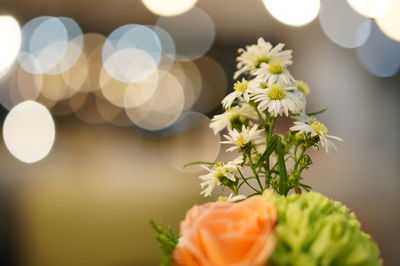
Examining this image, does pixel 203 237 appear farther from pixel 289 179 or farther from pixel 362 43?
pixel 362 43

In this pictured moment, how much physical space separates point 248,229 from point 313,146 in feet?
1.07

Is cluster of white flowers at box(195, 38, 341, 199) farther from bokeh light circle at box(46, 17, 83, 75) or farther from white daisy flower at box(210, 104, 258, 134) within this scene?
bokeh light circle at box(46, 17, 83, 75)

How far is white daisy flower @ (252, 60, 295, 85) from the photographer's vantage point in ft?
2.17

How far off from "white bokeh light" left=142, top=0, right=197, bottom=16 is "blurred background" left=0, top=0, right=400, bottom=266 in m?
0.02

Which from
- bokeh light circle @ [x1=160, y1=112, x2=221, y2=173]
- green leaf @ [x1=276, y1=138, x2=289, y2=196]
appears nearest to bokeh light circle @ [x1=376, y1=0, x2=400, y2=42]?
bokeh light circle @ [x1=160, y1=112, x2=221, y2=173]

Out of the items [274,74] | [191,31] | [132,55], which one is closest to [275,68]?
[274,74]

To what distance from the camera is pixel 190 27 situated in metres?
10.7

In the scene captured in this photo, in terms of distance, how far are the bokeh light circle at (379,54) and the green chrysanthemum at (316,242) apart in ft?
20.7

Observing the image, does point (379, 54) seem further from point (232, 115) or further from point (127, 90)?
point (127, 90)

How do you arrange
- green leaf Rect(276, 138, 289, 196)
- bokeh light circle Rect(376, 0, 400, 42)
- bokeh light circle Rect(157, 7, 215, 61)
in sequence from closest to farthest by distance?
green leaf Rect(276, 138, 289, 196)
bokeh light circle Rect(376, 0, 400, 42)
bokeh light circle Rect(157, 7, 215, 61)

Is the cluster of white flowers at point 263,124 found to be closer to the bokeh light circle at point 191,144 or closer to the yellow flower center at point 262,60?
the yellow flower center at point 262,60

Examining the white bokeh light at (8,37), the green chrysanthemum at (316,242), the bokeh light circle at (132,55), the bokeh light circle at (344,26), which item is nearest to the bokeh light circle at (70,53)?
the bokeh light circle at (132,55)

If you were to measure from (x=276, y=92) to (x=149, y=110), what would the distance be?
1624 cm

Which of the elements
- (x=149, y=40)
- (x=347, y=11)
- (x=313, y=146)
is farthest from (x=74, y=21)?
(x=313, y=146)
